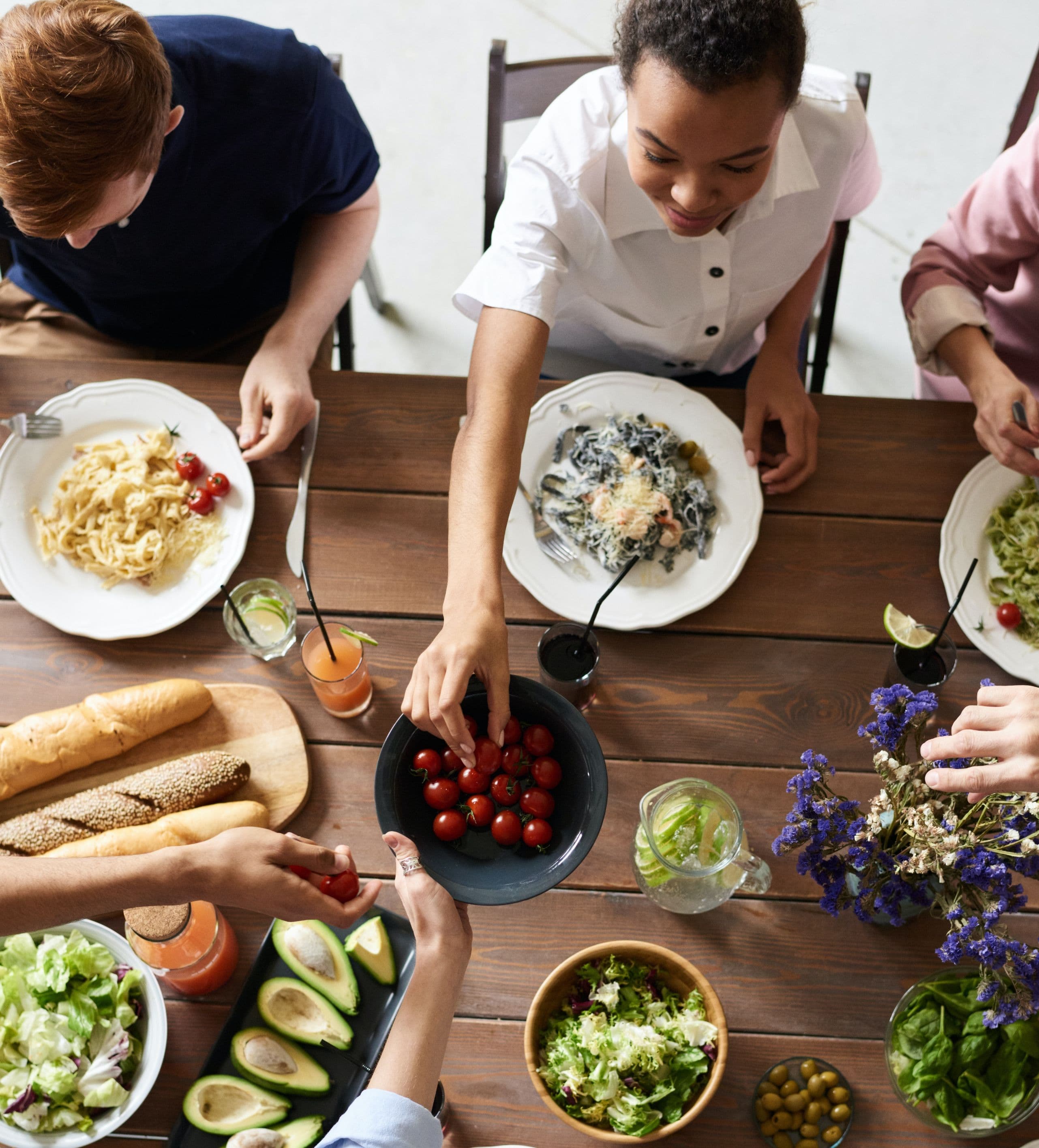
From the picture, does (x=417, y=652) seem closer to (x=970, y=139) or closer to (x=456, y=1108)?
(x=456, y=1108)

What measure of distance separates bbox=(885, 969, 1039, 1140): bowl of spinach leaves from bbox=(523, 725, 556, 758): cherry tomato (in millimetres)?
612

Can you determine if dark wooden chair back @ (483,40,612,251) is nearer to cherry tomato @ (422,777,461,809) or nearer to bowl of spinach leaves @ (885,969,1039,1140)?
cherry tomato @ (422,777,461,809)

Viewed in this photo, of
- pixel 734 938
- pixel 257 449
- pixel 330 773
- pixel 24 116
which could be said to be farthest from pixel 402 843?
pixel 24 116

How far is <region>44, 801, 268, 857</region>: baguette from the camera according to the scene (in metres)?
1.41

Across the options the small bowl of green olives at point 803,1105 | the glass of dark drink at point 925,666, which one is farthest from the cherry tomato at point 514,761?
the glass of dark drink at point 925,666

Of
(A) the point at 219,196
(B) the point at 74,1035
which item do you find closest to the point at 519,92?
(A) the point at 219,196

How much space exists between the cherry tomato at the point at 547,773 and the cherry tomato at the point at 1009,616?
0.81 meters

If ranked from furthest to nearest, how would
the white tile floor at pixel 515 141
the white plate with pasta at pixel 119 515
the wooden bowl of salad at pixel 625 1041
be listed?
the white tile floor at pixel 515 141
the white plate with pasta at pixel 119 515
the wooden bowl of salad at pixel 625 1041

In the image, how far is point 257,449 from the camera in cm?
168

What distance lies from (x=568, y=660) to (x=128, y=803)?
0.73 meters

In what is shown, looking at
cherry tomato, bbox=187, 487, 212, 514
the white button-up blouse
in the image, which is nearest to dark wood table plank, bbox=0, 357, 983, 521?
cherry tomato, bbox=187, 487, 212, 514

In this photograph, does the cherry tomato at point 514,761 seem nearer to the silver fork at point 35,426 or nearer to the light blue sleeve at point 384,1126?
the light blue sleeve at point 384,1126

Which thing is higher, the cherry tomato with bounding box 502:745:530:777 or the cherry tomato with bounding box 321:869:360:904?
the cherry tomato with bounding box 502:745:530:777

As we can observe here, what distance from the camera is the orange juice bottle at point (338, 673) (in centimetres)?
151
